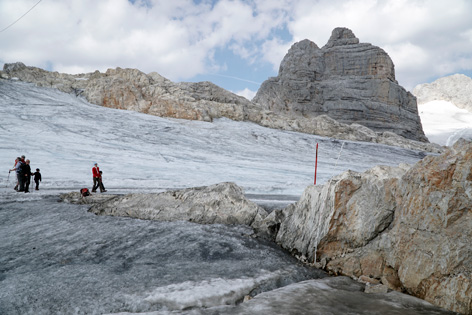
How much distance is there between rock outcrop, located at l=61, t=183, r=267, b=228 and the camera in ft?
24.3

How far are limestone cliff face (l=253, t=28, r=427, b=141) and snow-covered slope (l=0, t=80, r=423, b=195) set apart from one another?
1905 cm

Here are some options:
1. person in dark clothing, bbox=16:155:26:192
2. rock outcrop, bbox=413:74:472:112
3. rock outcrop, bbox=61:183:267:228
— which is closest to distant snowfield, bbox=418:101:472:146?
rock outcrop, bbox=413:74:472:112

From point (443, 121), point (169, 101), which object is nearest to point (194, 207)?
point (169, 101)

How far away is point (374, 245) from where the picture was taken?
464cm

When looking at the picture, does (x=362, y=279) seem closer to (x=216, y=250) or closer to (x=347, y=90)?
(x=216, y=250)

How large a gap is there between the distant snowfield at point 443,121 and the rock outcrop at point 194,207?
6671 centimetres

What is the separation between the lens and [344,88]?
53.6 meters

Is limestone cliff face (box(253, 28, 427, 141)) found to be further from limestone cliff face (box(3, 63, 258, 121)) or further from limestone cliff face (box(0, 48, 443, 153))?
limestone cliff face (box(3, 63, 258, 121))

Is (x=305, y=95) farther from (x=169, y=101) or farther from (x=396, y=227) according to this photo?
(x=396, y=227)

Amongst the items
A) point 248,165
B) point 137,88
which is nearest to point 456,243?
point 248,165

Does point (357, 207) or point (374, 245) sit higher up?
point (357, 207)

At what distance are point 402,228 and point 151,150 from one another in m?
21.9

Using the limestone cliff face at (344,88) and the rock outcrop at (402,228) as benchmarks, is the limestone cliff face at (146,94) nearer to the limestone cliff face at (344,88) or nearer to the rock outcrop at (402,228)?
the limestone cliff face at (344,88)

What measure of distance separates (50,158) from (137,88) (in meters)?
20.0
